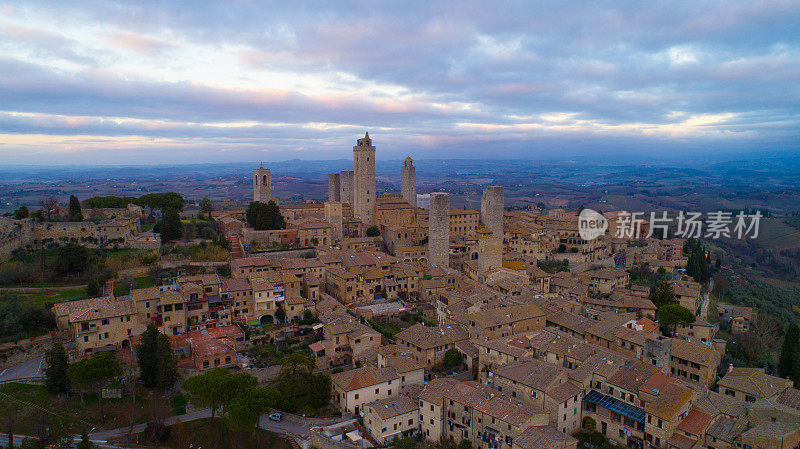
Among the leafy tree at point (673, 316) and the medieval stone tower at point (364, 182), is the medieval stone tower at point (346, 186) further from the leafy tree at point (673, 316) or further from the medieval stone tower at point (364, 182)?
the leafy tree at point (673, 316)

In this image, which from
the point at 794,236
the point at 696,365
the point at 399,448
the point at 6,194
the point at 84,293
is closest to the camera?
the point at 399,448

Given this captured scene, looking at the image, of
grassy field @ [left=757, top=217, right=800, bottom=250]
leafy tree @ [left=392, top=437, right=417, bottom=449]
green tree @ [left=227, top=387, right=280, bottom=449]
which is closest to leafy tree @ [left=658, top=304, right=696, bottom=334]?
leafy tree @ [left=392, top=437, right=417, bottom=449]

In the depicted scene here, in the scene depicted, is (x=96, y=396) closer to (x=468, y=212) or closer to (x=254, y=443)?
(x=254, y=443)

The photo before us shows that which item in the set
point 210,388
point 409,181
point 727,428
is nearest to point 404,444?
point 210,388

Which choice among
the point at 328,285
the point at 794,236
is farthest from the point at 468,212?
the point at 794,236

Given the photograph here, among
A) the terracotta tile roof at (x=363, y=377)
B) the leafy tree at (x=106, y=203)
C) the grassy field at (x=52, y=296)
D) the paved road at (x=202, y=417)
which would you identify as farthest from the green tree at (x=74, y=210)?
the terracotta tile roof at (x=363, y=377)

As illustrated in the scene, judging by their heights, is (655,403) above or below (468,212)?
below

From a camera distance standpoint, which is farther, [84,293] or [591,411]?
[84,293]
